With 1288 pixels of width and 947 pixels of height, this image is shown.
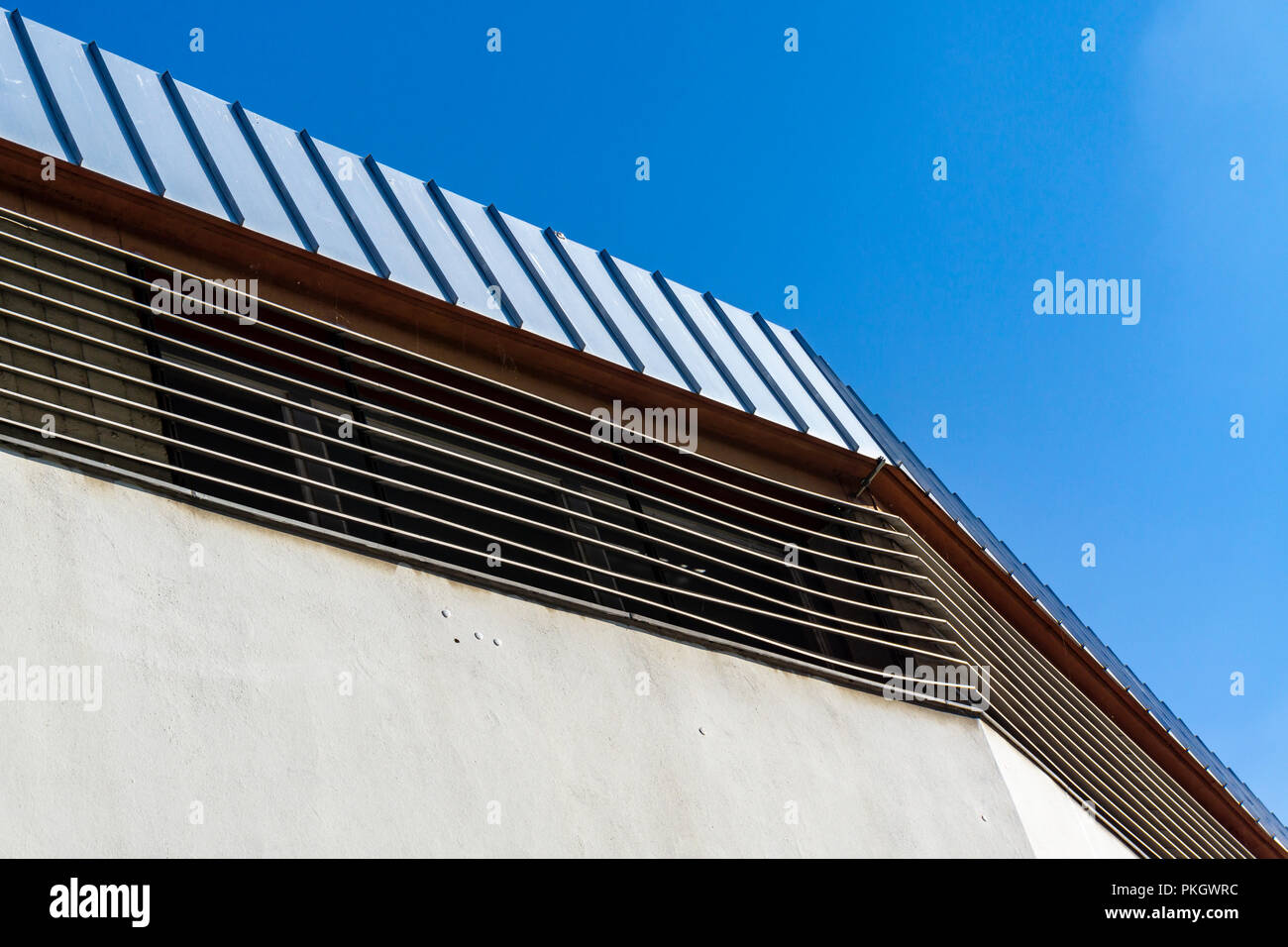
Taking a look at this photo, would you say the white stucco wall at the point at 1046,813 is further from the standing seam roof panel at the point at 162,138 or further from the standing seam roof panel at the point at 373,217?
the standing seam roof panel at the point at 162,138

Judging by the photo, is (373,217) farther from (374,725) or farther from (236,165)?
(374,725)

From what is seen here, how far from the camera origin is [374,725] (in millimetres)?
5012

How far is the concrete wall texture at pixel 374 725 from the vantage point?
440 cm

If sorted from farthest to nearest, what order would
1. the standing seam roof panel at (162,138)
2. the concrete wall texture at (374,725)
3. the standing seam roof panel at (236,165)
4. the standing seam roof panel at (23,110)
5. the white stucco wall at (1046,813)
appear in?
1. the white stucco wall at (1046,813)
2. the standing seam roof panel at (236,165)
3. the standing seam roof panel at (162,138)
4. the standing seam roof panel at (23,110)
5. the concrete wall texture at (374,725)

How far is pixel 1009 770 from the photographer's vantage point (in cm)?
701

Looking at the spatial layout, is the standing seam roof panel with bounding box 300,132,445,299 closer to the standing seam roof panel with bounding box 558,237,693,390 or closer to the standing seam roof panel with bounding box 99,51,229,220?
the standing seam roof panel with bounding box 99,51,229,220

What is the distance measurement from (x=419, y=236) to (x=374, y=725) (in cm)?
307

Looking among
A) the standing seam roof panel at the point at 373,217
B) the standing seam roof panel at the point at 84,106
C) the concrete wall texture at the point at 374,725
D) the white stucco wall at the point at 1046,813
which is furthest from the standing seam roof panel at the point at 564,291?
the white stucco wall at the point at 1046,813

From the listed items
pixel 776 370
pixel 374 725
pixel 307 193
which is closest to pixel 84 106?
pixel 307 193

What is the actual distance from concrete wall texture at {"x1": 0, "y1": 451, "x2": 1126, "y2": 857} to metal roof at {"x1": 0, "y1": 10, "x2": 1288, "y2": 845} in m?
1.76

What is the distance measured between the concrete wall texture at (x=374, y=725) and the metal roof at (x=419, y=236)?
1760mm

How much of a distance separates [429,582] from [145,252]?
2.20 metres
